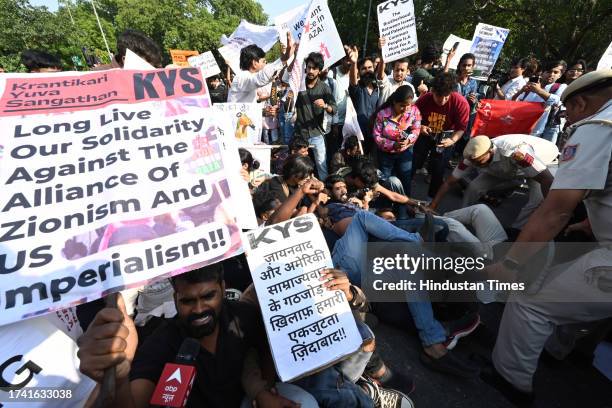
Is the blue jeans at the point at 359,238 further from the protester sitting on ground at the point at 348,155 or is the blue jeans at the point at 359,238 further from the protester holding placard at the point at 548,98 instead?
the protester holding placard at the point at 548,98

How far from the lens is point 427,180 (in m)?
5.88

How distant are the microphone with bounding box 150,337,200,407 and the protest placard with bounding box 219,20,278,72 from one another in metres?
5.75

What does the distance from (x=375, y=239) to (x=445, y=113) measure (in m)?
2.69

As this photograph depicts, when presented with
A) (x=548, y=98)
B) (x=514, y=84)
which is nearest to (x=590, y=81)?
(x=548, y=98)

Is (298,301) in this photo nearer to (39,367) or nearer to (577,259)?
(39,367)

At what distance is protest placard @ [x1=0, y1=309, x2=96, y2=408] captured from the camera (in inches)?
39.8

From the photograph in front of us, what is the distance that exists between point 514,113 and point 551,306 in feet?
12.0

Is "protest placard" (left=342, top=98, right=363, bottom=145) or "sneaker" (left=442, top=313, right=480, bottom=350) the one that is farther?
"protest placard" (left=342, top=98, right=363, bottom=145)

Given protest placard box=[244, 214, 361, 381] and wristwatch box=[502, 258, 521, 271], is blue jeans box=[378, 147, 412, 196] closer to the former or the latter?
wristwatch box=[502, 258, 521, 271]

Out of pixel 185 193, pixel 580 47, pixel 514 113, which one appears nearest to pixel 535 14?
pixel 580 47

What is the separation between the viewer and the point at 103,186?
1.21 metres

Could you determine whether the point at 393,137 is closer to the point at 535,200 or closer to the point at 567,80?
the point at 535,200

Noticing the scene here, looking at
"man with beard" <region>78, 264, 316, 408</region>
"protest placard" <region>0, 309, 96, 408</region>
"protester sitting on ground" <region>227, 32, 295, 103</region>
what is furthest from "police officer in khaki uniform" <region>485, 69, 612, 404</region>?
"protester sitting on ground" <region>227, 32, 295, 103</region>

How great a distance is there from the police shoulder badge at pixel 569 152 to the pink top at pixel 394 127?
2379mm
